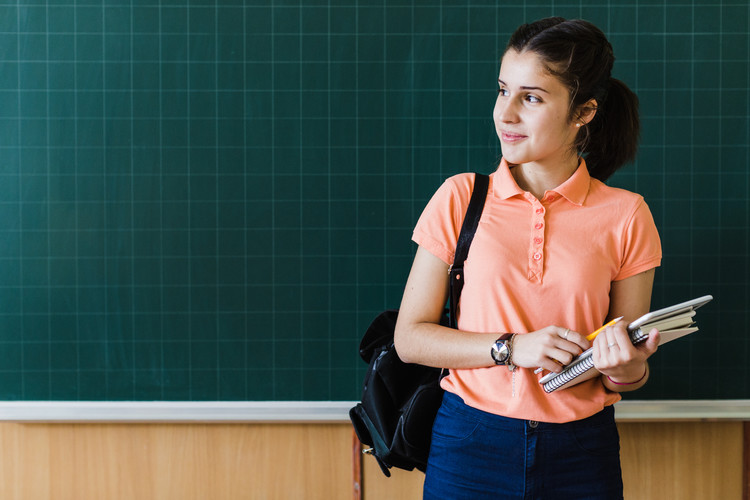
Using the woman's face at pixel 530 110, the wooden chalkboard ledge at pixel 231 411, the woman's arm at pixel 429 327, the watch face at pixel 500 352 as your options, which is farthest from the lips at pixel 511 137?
the wooden chalkboard ledge at pixel 231 411

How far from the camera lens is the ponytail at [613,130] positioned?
1.10m

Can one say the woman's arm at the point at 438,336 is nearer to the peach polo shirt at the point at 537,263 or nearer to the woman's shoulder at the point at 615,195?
the peach polo shirt at the point at 537,263

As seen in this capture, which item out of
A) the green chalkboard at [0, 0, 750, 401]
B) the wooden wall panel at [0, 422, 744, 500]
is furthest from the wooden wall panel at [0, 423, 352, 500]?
the green chalkboard at [0, 0, 750, 401]

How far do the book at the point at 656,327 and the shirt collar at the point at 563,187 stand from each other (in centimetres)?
26

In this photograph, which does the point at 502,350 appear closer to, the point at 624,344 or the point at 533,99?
the point at 624,344

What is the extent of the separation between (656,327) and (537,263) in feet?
0.71

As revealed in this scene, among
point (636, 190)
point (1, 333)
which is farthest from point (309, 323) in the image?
point (636, 190)

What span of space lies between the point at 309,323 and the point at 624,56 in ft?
3.53

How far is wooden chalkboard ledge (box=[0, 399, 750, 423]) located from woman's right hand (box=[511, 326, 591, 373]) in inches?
29.3

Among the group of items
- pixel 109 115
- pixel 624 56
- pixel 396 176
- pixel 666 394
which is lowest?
pixel 666 394

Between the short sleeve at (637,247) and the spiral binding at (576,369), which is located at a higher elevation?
the short sleeve at (637,247)

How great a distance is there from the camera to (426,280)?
1053 millimetres

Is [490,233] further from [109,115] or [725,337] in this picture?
[109,115]

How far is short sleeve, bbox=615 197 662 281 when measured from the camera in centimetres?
103
